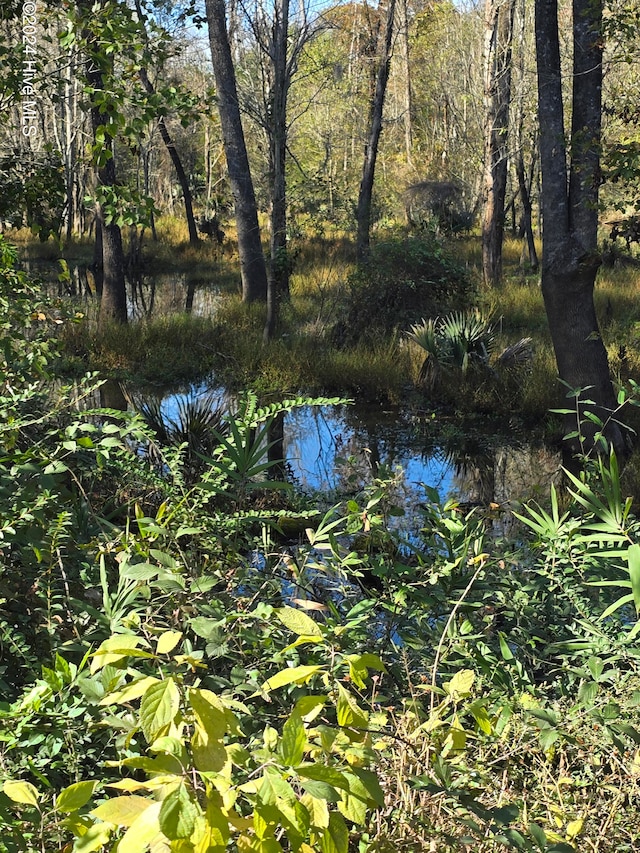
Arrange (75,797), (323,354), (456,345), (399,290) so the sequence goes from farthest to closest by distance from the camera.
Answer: (399,290)
(323,354)
(456,345)
(75,797)

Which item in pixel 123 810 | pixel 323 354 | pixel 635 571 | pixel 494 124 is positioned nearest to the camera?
pixel 123 810

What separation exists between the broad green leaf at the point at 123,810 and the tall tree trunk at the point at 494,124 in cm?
1515

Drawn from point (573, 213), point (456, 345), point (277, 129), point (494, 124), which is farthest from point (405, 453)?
point (494, 124)

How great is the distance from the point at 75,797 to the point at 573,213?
6178 millimetres

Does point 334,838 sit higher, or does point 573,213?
point 573,213

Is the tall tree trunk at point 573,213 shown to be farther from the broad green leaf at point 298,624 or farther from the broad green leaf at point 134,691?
the broad green leaf at point 134,691

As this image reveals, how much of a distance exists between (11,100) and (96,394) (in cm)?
633

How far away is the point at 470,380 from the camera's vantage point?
29.8 feet

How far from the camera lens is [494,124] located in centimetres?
1564

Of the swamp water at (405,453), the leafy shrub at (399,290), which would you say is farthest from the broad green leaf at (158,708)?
the leafy shrub at (399,290)

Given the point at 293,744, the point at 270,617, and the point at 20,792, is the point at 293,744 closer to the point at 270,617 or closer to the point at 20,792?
the point at 20,792

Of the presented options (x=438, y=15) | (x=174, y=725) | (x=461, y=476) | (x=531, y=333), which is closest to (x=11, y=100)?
(x=174, y=725)

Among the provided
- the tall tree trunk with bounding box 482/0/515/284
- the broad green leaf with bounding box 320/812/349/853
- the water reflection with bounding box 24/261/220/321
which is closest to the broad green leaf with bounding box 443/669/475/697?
the broad green leaf with bounding box 320/812/349/853

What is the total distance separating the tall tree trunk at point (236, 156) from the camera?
12492 millimetres
